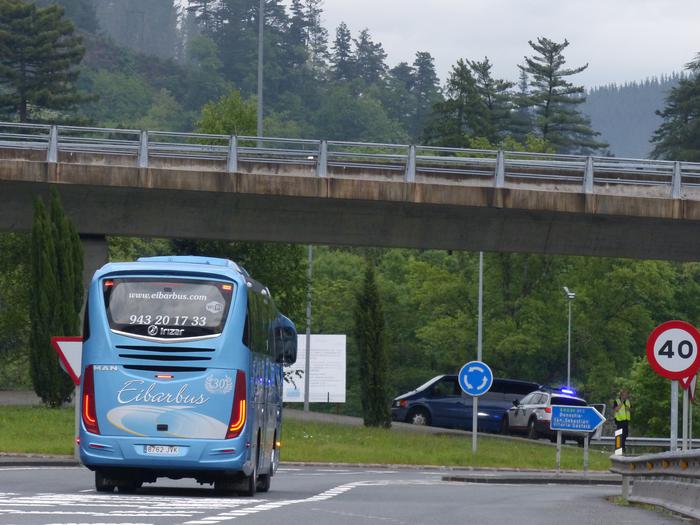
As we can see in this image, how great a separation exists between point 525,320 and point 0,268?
1066 inches

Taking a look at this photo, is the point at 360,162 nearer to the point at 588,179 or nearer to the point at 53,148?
the point at 588,179

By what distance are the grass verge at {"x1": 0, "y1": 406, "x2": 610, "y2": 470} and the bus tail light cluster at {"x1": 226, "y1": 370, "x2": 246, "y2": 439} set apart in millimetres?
15184

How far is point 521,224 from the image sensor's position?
41188 mm

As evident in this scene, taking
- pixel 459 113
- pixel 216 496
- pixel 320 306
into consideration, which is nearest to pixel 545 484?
pixel 216 496

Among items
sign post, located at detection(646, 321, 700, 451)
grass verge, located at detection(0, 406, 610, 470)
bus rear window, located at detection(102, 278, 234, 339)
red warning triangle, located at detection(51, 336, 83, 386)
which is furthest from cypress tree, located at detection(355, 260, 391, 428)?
bus rear window, located at detection(102, 278, 234, 339)

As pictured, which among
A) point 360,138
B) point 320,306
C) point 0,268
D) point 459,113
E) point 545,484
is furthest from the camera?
point 360,138

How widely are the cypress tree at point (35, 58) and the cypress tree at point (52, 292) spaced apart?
71449mm

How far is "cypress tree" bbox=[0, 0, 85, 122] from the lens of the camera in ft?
368

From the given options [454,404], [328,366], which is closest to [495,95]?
[328,366]

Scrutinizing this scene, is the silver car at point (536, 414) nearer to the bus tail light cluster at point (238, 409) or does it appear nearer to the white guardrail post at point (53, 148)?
the white guardrail post at point (53, 148)

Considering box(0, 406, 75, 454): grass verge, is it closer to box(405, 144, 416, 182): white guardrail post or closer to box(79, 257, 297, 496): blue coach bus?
box(405, 144, 416, 182): white guardrail post

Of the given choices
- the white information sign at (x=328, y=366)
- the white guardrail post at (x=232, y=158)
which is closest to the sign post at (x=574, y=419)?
the white guardrail post at (x=232, y=158)

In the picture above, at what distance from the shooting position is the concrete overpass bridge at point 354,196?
40000mm

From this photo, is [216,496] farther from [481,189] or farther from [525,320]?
[525,320]
